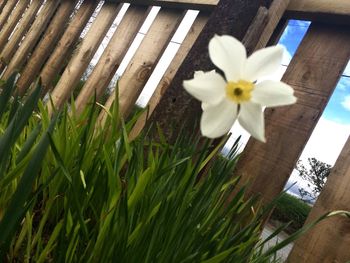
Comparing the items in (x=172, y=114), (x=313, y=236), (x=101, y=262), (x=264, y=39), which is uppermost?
(x=264, y=39)

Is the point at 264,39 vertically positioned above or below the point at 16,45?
above

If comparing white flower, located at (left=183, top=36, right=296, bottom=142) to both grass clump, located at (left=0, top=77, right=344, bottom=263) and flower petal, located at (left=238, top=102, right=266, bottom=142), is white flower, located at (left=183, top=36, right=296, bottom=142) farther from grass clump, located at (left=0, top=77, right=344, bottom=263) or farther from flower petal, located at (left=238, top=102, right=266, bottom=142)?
grass clump, located at (left=0, top=77, right=344, bottom=263)

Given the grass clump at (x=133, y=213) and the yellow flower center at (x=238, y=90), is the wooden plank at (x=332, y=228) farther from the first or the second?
the yellow flower center at (x=238, y=90)

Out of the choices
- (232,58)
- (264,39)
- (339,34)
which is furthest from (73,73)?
(232,58)

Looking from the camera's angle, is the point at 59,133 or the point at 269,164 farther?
the point at 269,164

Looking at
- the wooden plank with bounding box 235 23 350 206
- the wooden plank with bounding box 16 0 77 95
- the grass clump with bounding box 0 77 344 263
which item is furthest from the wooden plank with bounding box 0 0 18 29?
the grass clump with bounding box 0 77 344 263

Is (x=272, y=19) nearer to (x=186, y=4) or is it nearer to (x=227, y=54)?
(x=186, y=4)

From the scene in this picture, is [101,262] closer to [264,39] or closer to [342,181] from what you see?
[342,181]
